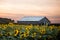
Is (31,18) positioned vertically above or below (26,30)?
above

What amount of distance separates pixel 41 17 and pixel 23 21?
8.2 inches

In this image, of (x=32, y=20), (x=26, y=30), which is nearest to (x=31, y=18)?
(x=32, y=20)

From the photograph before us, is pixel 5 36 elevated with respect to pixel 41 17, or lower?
lower

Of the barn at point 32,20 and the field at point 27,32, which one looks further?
the barn at point 32,20

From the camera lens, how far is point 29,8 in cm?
235

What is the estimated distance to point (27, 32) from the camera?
7.41ft

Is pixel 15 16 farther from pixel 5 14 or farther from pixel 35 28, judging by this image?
pixel 35 28

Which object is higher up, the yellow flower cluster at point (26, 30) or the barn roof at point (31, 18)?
the barn roof at point (31, 18)

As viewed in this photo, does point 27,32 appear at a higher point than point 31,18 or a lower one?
lower

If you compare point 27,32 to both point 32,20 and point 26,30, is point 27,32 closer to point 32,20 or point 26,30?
point 26,30

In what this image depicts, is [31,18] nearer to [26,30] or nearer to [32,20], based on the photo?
[32,20]

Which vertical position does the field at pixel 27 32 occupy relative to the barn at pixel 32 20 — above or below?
below

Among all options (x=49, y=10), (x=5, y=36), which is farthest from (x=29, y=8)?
(x=5, y=36)

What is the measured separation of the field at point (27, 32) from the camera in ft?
7.29
